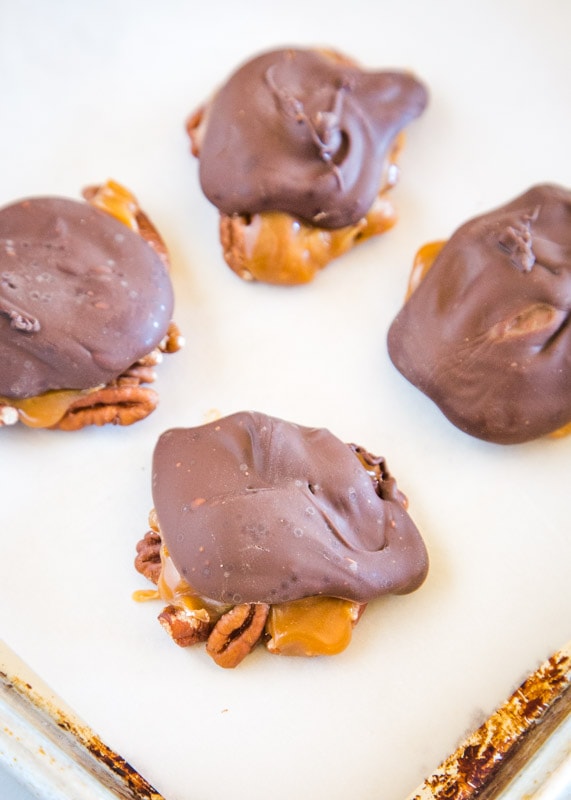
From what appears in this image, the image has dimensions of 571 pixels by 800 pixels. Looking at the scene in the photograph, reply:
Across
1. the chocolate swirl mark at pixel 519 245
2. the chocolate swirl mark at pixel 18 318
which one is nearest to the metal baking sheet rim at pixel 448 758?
the chocolate swirl mark at pixel 18 318

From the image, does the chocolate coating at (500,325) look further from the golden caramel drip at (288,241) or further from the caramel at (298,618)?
the caramel at (298,618)

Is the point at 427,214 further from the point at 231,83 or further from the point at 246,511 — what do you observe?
the point at 246,511

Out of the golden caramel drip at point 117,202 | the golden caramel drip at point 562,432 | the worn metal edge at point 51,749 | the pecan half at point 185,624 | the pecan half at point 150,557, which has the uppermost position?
the golden caramel drip at point 117,202

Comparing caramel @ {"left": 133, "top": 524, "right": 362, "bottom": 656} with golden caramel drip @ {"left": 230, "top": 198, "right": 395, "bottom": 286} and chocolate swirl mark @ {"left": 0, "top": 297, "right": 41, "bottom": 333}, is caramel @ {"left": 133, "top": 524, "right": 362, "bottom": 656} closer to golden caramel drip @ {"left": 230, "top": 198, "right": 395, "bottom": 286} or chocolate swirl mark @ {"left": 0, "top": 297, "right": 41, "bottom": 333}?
chocolate swirl mark @ {"left": 0, "top": 297, "right": 41, "bottom": 333}

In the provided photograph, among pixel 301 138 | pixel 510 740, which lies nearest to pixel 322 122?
pixel 301 138

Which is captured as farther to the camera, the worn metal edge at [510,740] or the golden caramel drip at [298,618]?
the golden caramel drip at [298,618]

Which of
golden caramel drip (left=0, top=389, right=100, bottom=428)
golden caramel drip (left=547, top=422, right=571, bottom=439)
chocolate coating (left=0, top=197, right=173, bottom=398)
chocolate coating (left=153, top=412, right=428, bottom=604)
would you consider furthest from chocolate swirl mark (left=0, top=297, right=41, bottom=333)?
golden caramel drip (left=547, top=422, right=571, bottom=439)
